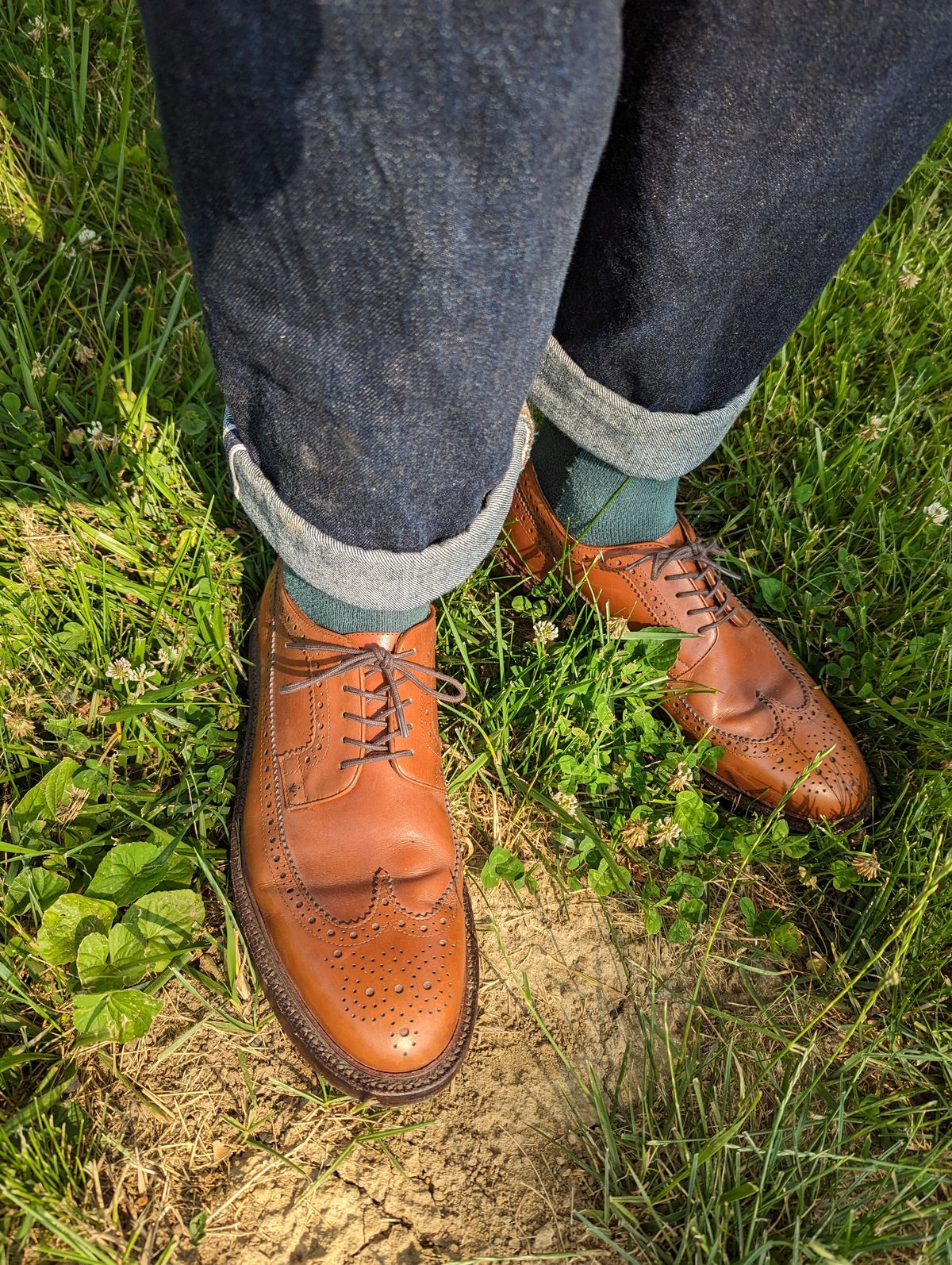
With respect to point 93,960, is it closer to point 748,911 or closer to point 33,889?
point 33,889

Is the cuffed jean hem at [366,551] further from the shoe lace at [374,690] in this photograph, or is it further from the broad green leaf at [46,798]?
the broad green leaf at [46,798]

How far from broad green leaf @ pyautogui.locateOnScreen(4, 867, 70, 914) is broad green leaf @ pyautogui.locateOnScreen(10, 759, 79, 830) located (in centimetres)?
9

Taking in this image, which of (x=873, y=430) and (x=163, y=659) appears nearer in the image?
(x=163, y=659)

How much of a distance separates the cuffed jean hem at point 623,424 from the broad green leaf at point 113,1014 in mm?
1110

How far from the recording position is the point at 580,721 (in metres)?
1.67

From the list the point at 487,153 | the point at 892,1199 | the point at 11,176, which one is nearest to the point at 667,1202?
the point at 892,1199

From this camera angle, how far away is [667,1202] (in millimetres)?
1273

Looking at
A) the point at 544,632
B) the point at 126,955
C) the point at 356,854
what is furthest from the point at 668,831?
the point at 126,955

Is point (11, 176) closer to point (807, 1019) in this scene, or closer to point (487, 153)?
point (487, 153)

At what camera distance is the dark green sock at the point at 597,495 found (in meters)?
1.61

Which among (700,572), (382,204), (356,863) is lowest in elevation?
(356,863)

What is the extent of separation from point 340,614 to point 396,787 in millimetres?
300

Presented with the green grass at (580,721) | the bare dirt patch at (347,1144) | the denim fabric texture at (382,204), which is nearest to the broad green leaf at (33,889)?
the green grass at (580,721)

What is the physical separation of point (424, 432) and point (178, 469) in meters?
1.03
